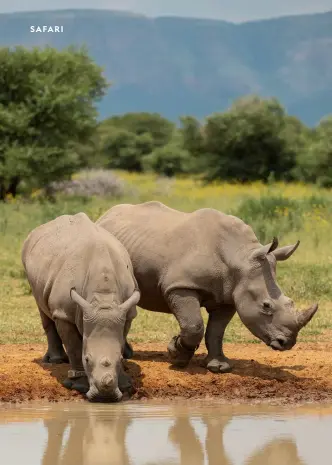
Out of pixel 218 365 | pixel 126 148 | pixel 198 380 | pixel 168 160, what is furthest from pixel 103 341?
pixel 126 148

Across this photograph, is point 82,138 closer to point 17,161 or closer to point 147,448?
point 17,161

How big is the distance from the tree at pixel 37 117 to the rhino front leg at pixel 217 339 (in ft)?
85.0

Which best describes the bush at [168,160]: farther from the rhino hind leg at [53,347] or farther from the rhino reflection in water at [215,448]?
the rhino reflection in water at [215,448]

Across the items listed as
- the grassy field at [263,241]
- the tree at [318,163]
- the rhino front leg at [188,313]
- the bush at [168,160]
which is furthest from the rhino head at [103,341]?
Answer: the bush at [168,160]

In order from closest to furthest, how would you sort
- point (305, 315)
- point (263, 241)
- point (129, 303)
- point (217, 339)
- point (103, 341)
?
point (103, 341) < point (129, 303) < point (305, 315) < point (217, 339) < point (263, 241)

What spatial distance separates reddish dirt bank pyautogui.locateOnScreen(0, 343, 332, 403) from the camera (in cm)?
1081

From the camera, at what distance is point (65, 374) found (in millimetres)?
11172

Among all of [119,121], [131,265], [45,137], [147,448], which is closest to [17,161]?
[45,137]

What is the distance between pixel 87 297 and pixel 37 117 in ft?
94.4

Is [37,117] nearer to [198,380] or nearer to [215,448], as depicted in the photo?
[198,380]

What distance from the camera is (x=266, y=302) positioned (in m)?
11.1

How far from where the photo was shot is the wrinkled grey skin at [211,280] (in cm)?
1118

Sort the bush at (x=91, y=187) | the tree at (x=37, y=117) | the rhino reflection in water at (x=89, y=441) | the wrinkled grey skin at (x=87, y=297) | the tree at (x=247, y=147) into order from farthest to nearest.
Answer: the tree at (x=247, y=147), the bush at (x=91, y=187), the tree at (x=37, y=117), the wrinkled grey skin at (x=87, y=297), the rhino reflection in water at (x=89, y=441)

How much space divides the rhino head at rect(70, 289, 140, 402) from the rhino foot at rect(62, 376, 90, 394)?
1.03 ft
